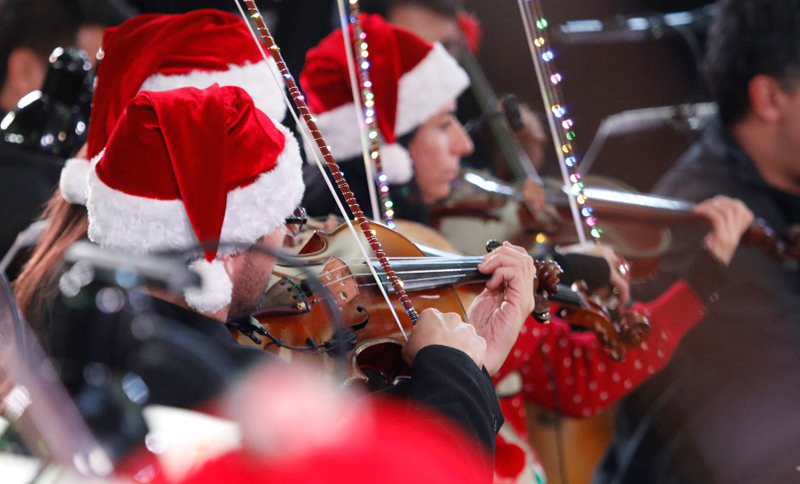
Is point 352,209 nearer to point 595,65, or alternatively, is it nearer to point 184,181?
point 184,181

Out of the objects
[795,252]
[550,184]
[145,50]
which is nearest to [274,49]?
[145,50]

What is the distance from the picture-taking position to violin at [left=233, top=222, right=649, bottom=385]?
2.60ft

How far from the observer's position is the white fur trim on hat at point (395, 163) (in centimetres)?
132

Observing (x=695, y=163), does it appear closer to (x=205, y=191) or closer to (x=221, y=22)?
(x=221, y=22)

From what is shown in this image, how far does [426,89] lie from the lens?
4.39ft

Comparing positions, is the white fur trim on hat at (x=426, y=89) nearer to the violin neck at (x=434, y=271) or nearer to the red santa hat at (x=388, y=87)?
the red santa hat at (x=388, y=87)

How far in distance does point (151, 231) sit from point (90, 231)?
0.07 meters

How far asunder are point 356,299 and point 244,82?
0.31 m

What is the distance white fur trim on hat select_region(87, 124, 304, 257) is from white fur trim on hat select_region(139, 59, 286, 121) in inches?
5.6

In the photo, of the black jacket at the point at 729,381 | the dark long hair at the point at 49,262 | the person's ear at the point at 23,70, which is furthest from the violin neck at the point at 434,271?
the person's ear at the point at 23,70

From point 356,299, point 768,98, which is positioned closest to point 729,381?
point 768,98

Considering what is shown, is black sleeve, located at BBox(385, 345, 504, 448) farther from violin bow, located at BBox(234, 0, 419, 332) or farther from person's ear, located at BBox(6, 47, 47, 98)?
person's ear, located at BBox(6, 47, 47, 98)

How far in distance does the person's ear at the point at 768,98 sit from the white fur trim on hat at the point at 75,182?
1341 millimetres

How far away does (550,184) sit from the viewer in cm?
154
